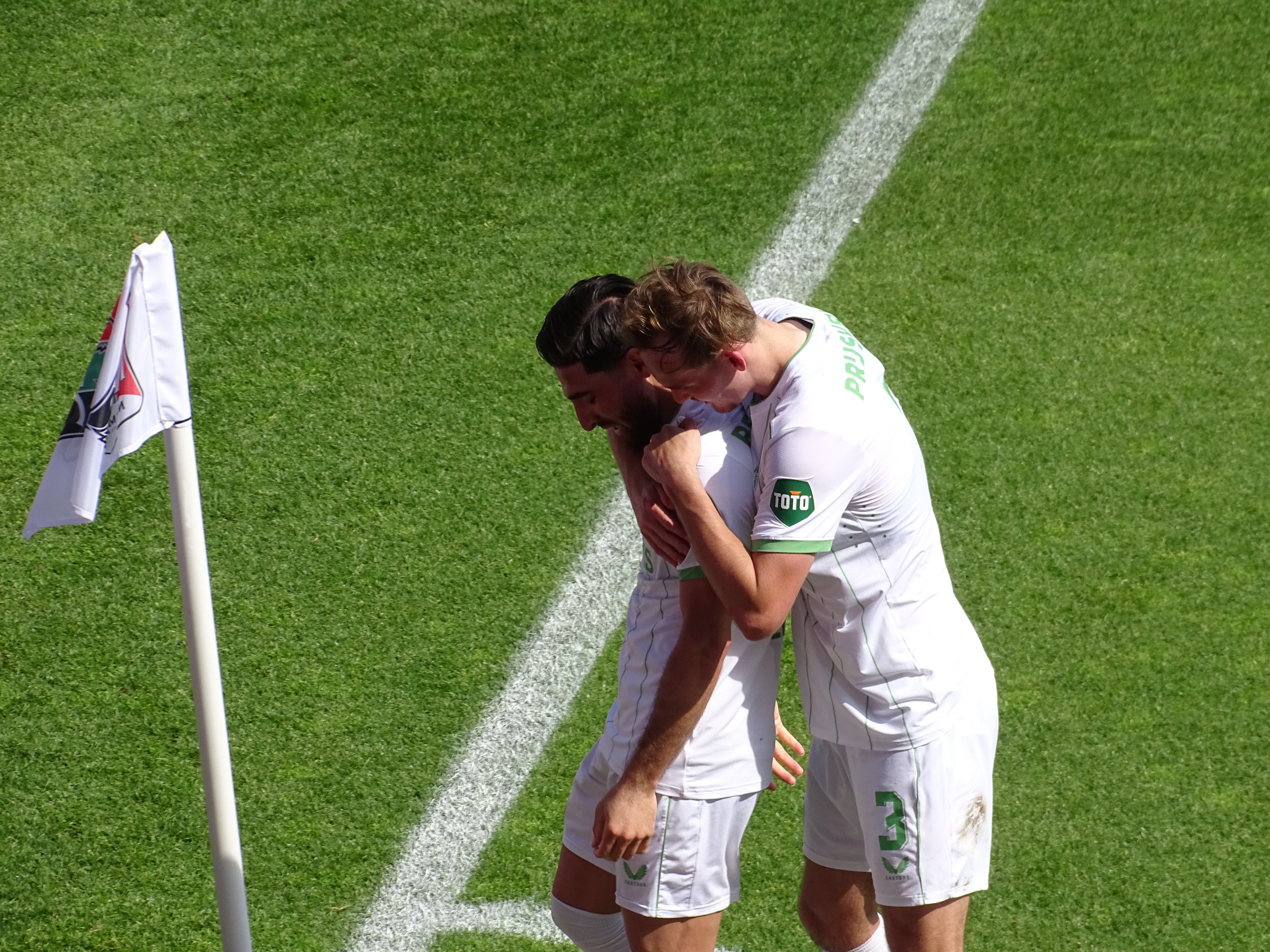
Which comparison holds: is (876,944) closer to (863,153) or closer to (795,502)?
(795,502)

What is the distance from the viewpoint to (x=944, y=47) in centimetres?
591

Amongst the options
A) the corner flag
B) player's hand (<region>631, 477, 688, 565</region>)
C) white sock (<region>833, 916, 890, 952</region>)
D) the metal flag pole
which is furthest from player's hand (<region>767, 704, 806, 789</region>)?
the corner flag

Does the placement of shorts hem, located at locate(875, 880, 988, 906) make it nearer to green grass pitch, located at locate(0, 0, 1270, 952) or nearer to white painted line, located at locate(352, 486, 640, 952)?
green grass pitch, located at locate(0, 0, 1270, 952)

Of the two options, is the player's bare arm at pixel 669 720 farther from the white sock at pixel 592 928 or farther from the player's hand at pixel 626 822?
the white sock at pixel 592 928

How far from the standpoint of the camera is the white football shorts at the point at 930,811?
2.73 metres

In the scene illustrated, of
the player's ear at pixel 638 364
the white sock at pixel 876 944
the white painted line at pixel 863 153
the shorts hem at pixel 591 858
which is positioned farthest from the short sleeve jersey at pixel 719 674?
the white painted line at pixel 863 153

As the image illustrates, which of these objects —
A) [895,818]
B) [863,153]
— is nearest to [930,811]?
[895,818]

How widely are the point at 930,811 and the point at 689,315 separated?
1.10m

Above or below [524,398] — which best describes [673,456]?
above

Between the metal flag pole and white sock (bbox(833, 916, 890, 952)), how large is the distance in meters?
1.36

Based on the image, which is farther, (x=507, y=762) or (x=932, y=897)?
(x=507, y=762)

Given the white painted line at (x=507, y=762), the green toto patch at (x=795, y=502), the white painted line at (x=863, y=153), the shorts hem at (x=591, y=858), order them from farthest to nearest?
1. the white painted line at (x=863, y=153)
2. the white painted line at (x=507, y=762)
3. the shorts hem at (x=591, y=858)
4. the green toto patch at (x=795, y=502)

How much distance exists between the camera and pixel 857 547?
2.62 m

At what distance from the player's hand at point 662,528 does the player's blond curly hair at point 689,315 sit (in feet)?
0.97
